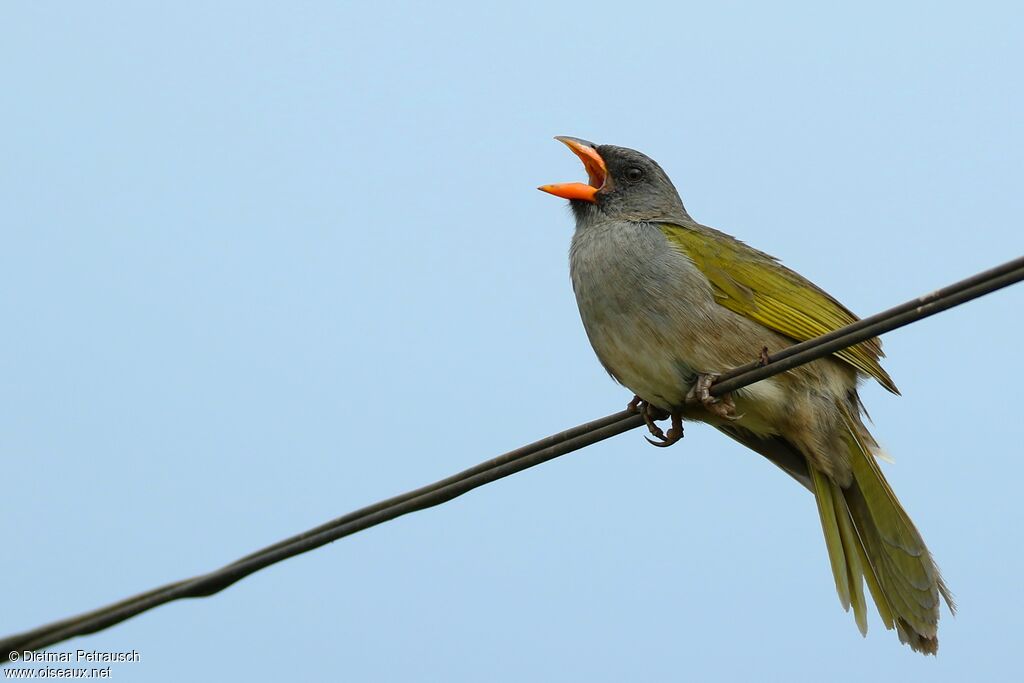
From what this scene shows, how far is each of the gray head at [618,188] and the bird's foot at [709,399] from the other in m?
1.33

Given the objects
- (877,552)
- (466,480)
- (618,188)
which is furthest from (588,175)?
(466,480)

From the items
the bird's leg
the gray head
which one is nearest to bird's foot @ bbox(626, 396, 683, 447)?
the bird's leg

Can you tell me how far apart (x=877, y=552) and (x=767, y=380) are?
116 cm

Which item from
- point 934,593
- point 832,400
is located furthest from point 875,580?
point 832,400

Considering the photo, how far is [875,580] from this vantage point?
22.2 ft

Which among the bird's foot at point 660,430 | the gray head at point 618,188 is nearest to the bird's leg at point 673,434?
the bird's foot at point 660,430

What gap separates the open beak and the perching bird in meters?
0.49

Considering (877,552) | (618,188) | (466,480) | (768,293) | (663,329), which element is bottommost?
(877,552)

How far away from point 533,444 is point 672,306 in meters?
1.80

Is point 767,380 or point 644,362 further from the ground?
point 644,362

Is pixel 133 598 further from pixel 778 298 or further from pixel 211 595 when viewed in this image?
pixel 778 298

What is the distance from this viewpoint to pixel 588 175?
7.90 meters

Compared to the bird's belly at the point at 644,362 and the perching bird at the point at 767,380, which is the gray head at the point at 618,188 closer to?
the perching bird at the point at 767,380

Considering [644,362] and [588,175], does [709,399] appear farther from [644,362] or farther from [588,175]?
[588,175]
